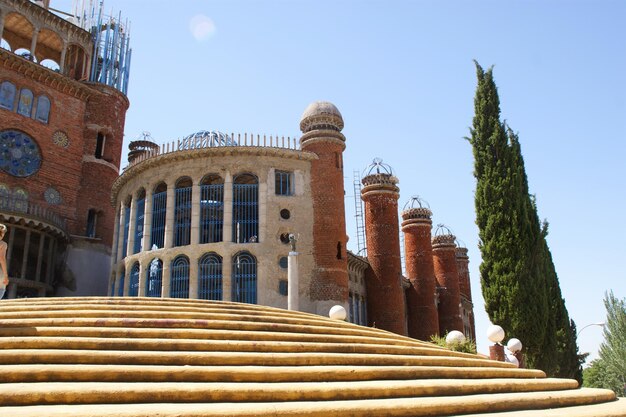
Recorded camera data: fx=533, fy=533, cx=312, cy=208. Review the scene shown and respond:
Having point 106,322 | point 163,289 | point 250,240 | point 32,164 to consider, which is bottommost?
point 106,322

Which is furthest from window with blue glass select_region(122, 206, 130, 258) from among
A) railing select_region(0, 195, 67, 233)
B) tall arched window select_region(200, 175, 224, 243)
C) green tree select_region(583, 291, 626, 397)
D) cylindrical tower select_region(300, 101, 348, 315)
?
green tree select_region(583, 291, 626, 397)

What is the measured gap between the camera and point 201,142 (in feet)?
85.7

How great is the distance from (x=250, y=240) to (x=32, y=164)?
16819 millimetres

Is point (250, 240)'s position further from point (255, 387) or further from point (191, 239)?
point (255, 387)

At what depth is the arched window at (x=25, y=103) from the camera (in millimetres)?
32219

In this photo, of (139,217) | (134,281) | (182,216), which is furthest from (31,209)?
(182,216)

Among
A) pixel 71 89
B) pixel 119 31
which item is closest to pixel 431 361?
pixel 71 89

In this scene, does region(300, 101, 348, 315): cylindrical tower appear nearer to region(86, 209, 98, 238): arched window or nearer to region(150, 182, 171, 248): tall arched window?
region(150, 182, 171, 248): tall arched window

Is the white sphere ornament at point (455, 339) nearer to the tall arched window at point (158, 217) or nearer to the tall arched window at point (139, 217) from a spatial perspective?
the tall arched window at point (158, 217)

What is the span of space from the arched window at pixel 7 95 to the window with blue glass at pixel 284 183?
59.0ft

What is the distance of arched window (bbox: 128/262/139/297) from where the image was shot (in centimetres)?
2598

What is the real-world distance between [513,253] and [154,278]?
52.7 ft

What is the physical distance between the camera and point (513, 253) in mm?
19516

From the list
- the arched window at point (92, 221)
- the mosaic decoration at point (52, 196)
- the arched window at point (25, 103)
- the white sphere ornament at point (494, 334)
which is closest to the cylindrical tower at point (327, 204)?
the white sphere ornament at point (494, 334)
